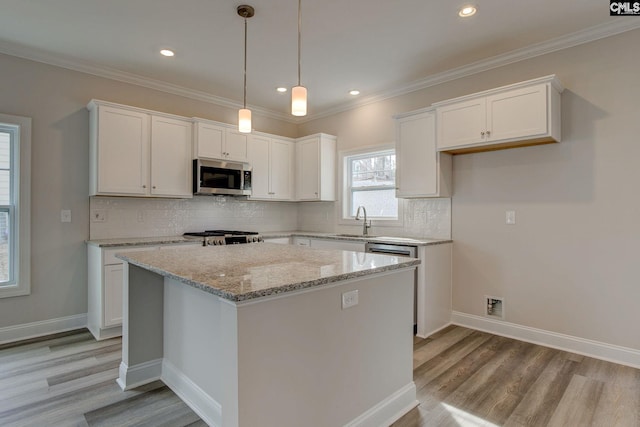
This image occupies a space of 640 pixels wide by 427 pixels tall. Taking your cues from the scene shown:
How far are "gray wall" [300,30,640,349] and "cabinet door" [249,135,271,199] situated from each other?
2491mm

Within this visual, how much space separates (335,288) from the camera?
1.73 m

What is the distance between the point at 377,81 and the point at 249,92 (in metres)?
1.63

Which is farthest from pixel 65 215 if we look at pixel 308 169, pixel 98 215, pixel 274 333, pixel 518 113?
pixel 518 113

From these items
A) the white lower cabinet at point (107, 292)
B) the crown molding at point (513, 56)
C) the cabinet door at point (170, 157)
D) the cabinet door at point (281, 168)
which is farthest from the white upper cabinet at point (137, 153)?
the crown molding at point (513, 56)

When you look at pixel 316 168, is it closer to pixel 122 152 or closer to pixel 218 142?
pixel 218 142

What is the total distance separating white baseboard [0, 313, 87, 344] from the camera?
3197mm

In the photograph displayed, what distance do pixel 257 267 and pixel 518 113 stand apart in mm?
2606

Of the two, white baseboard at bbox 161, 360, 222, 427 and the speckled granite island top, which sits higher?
the speckled granite island top

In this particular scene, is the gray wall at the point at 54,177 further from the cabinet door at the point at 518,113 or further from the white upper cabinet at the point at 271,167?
the cabinet door at the point at 518,113

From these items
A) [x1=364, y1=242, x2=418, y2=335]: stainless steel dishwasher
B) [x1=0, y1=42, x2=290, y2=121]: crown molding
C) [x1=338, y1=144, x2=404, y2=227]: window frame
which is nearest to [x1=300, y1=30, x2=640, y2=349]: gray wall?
[x1=364, y1=242, x2=418, y2=335]: stainless steel dishwasher

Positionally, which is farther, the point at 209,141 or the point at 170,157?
the point at 209,141

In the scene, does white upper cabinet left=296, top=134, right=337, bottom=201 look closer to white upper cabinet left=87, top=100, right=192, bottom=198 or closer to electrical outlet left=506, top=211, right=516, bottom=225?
white upper cabinet left=87, top=100, right=192, bottom=198

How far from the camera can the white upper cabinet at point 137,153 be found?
343 cm

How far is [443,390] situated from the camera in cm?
233
